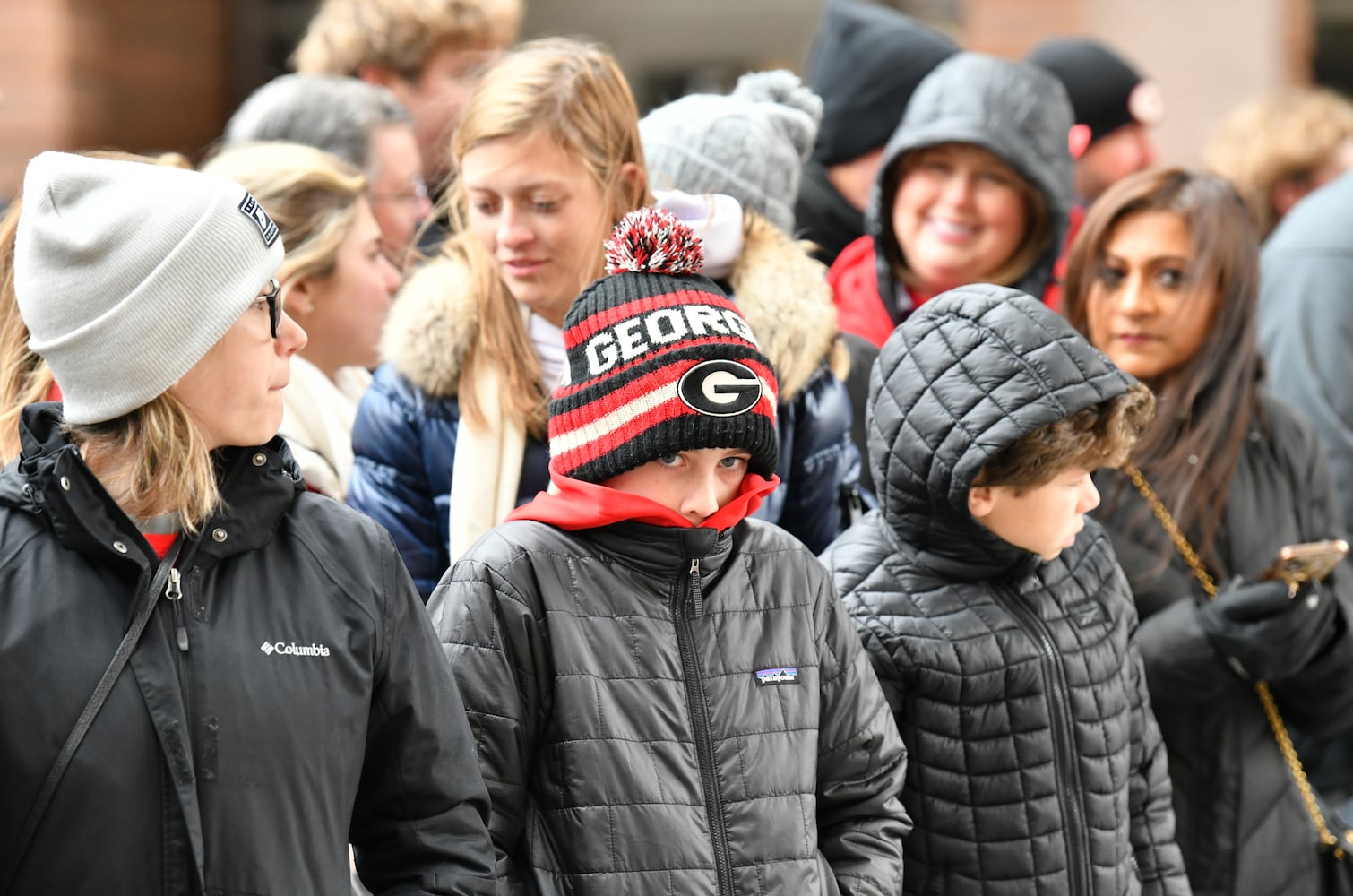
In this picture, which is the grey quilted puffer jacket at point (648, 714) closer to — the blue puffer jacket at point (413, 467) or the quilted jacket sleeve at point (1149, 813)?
the blue puffer jacket at point (413, 467)

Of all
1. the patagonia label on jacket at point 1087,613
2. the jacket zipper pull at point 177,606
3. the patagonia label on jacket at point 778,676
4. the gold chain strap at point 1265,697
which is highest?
the jacket zipper pull at point 177,606

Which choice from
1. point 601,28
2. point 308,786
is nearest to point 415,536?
point 308,786

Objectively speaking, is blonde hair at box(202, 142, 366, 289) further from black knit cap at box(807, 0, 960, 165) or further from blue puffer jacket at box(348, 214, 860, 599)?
black knit cap at box(807, 0, 960, 165)

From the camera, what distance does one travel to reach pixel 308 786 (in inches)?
73.2

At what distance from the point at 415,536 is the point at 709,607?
2.50 feet

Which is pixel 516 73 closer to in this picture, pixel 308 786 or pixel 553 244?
pixel 553 244

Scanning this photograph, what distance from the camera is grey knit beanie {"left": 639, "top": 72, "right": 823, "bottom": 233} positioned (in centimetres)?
323

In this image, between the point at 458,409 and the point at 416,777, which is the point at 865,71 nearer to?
the point at 458,409

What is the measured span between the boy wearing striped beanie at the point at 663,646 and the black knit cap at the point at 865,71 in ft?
7.97

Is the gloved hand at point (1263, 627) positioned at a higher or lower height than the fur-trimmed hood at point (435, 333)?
lower

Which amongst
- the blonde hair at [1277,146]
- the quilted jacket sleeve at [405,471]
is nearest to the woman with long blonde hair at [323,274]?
the quilted jacket sleeve at [405,471]

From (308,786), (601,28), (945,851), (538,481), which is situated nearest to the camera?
(308,786)

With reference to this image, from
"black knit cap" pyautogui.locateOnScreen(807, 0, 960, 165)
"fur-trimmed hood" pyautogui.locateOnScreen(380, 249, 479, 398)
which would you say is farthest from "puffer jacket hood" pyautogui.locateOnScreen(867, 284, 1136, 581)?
"black knit cap" pyautogui.locateOnScreen(807, 0, 960, 165)

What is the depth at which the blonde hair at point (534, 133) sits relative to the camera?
2.82 m
